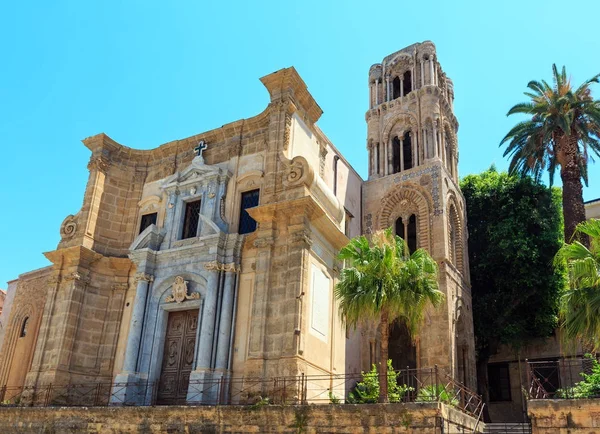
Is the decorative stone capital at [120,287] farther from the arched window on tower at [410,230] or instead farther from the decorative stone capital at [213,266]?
the arched window on tower at [410,230]

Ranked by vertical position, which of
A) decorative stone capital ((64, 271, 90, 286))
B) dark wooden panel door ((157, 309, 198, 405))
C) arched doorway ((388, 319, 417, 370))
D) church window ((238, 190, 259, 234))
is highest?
church window ((238, 190, 259, 234))

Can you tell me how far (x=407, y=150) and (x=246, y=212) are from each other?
12.5 meters

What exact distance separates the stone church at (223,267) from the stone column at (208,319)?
0.13 feet

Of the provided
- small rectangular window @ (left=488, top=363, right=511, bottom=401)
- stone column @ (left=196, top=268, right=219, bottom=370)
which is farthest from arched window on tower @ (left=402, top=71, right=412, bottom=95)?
stone column @ (left=196, top=268, right=219, bottom=370)

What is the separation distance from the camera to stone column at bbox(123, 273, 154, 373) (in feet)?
57.5

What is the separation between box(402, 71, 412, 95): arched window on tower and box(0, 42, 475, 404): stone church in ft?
20.0

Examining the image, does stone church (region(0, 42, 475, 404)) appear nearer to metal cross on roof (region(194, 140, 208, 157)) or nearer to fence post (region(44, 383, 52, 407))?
metal cross on roof (region(194, 140, 208, 157))

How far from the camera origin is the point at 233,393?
51.8 ft

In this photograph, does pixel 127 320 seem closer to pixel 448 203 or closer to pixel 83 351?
pixel 83 351

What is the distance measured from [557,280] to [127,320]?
18808 mm

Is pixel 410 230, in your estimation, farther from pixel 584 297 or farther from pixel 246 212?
pixel 584 297

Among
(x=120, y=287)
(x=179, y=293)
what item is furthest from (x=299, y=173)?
(x=120, y=287)

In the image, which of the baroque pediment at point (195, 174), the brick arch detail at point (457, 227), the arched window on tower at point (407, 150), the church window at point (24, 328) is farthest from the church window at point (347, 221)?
the church window at point (24, 328)

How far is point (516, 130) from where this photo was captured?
25.7 metres
